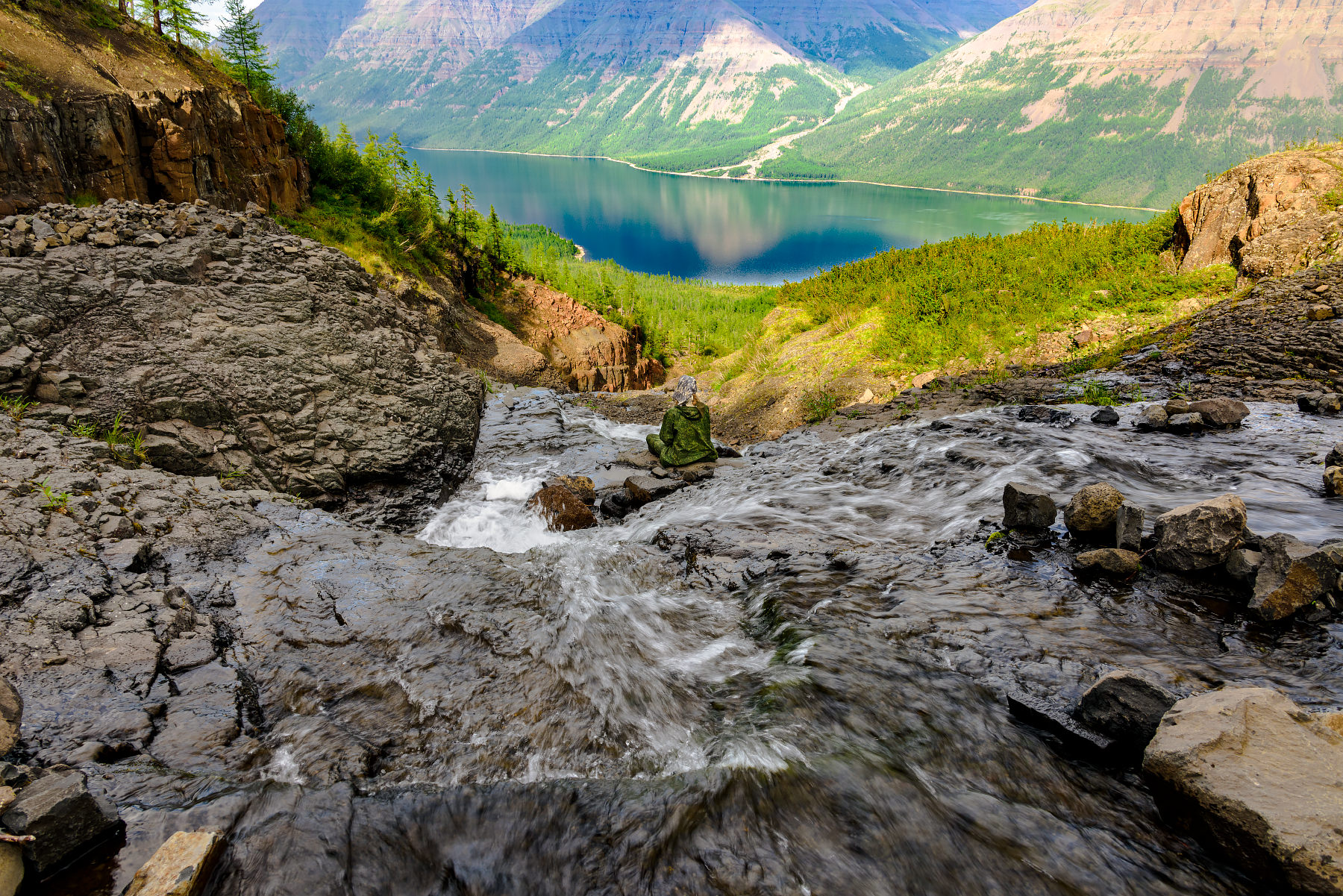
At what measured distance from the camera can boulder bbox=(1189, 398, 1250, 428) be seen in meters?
9.19

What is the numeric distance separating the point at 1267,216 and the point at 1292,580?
1750cm

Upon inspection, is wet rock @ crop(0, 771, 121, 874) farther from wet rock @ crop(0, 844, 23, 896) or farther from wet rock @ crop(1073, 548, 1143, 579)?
wet rock @ crop(1073, 548, 1143, 579)

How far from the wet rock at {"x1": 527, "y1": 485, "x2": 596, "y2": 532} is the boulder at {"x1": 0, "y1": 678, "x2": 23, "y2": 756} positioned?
6783 millimetres

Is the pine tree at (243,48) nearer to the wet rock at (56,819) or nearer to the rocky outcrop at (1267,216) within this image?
the wet rock at (56,819)

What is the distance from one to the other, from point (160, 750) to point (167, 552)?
315cm

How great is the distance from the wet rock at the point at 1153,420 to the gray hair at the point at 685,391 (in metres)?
13.0

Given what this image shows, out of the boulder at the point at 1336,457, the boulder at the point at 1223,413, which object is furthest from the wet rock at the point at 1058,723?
the boulder at the point at 1223,413

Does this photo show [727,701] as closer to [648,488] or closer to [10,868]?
[10,868]

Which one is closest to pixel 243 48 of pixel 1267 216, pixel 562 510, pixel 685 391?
pixel 685 391

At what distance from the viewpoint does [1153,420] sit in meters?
9.73

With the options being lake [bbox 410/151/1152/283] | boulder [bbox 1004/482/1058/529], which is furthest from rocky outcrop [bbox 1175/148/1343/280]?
lake [bbox 410/151/1152/283]

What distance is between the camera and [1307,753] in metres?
3.19

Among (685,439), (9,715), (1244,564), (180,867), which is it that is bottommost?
(685,439)

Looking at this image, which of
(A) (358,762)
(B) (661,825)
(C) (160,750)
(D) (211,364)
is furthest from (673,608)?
(D) (211,364)
